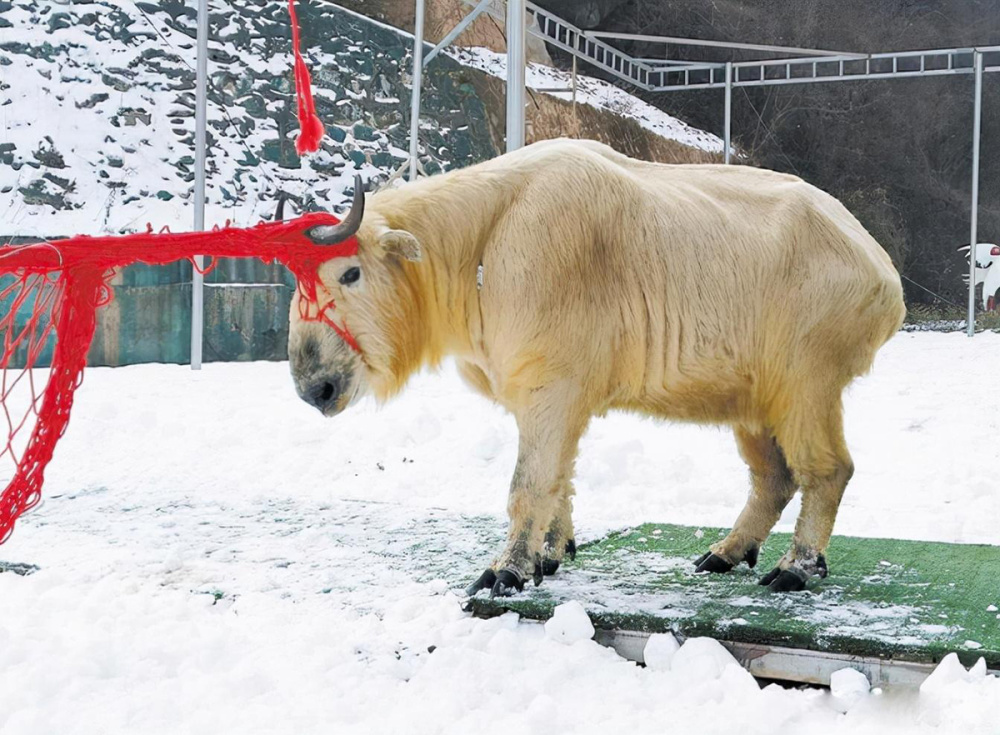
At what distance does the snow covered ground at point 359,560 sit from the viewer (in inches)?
112

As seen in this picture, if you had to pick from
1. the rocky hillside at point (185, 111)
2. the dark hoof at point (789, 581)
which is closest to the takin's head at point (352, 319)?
the dark hoof at point (789, 581)

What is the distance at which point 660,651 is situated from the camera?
320cm

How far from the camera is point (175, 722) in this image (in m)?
2.80

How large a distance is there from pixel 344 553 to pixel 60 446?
326 cm

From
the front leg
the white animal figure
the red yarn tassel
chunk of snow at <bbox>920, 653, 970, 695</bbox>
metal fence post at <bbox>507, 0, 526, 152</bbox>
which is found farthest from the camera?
the white animal figure

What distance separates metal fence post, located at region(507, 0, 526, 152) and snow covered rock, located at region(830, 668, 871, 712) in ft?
15.3

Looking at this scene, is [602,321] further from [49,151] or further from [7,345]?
[49,151]

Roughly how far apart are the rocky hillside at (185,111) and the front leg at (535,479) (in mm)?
7664

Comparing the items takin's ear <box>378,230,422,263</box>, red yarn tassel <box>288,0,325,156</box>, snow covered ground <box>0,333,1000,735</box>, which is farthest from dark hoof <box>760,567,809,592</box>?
red yarn tassel <box>288,0,325,156</box>

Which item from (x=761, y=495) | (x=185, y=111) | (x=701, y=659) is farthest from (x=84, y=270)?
(x=185, y=111)

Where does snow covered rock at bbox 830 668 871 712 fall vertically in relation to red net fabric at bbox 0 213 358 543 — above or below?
below

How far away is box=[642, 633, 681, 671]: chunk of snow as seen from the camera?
318 cm

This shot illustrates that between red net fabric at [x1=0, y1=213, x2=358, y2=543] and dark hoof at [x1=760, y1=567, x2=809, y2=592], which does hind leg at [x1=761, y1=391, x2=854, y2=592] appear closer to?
dark hoof at [x1=760, y1=567, x2=809, y2=592]

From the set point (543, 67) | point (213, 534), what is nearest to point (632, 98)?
point (543, 67)
